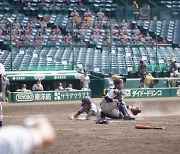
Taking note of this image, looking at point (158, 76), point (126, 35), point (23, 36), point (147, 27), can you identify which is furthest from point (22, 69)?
point (147, 27)

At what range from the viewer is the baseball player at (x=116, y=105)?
14344 millimetres

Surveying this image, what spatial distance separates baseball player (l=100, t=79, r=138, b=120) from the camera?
14.3m

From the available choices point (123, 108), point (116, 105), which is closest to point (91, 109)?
point (116, 105)

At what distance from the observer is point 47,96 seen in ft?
70.0

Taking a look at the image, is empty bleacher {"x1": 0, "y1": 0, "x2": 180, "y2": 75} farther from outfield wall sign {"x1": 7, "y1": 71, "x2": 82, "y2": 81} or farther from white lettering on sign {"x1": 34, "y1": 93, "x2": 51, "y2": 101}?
white lettering on sign {"x1": 34, "y1": 93, "x2": 51, "y2": 101}

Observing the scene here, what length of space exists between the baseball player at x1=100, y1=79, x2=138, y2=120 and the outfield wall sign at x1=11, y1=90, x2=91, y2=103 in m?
6.72

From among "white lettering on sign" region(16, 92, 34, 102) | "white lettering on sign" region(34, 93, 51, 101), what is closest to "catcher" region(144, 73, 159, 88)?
"white lettering on sign" region(34, 93, 51, 101)

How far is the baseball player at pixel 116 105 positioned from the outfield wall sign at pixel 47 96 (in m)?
6.72

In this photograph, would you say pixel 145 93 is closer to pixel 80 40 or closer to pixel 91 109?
pixel 80 40

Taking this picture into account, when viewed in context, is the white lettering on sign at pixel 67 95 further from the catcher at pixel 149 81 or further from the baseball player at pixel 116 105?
the baseball player at pixel 116 105

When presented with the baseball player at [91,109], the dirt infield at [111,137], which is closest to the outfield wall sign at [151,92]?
the dirt infield at [111,137]

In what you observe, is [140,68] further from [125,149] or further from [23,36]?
[125,149]

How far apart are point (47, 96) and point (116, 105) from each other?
720 centimetres

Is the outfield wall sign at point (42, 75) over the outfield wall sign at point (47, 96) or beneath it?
over
